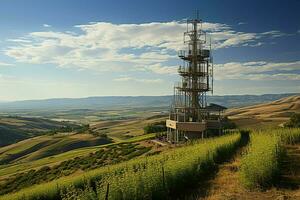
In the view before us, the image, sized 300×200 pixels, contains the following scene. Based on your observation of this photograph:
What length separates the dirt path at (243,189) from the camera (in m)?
19.5

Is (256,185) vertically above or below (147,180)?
below

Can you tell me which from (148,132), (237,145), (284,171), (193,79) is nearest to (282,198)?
(284,171)

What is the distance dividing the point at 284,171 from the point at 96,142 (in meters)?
109

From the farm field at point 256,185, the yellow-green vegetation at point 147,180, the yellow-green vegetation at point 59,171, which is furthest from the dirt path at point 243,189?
the yellow-green vegetation at point 59,171

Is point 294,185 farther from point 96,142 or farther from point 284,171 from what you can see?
point 96,142

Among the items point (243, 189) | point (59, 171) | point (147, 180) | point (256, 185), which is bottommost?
point (59, 171)

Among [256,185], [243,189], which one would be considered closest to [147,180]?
[243,189]

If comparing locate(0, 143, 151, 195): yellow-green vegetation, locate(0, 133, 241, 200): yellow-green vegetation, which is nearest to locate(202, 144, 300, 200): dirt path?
locate(0, 133, 241, 200): yellow-green vegetation

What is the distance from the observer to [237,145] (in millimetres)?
39312

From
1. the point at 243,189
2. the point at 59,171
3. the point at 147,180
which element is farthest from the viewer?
the point at 59,171

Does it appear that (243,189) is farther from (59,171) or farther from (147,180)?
(59,171)

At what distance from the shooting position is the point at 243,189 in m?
21.1

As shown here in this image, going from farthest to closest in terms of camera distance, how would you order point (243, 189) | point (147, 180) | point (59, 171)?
point (59, 171)
point (243, 189)
point (147, 180)

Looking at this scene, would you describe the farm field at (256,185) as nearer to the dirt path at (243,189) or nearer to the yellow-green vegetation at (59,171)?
the dirt path at (243,189)
